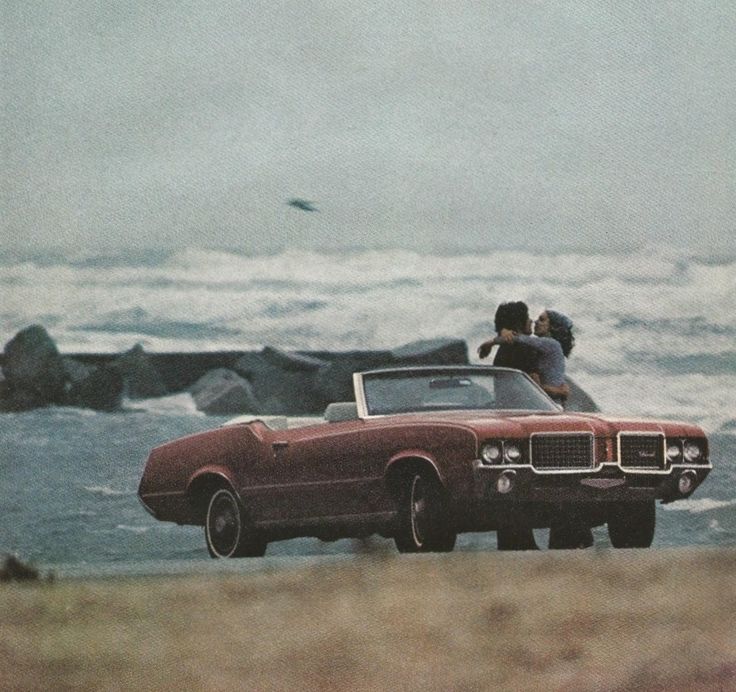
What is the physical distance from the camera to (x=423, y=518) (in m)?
9.73

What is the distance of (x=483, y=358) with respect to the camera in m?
10.7

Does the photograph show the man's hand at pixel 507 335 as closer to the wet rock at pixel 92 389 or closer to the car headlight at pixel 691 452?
the car headlight at pixel 691 452

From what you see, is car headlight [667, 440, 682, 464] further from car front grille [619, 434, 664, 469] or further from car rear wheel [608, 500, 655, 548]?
car rear wheel [608, 500, 655, 548]

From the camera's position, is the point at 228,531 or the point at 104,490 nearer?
the point at 228,531

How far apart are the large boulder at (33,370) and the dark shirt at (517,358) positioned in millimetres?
2925

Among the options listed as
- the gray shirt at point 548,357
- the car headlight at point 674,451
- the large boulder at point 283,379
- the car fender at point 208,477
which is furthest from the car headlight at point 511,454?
the car fender at point 208,477

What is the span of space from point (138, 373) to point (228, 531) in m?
1.36

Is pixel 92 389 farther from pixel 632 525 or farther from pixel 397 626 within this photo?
pixel 632 525

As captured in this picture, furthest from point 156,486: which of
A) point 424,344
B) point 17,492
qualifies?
point 424,344

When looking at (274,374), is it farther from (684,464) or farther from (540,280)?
(684,464)

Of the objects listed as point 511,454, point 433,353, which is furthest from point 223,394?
point 511,454

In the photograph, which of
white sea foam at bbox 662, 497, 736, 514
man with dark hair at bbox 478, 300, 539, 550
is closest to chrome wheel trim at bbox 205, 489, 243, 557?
man with dark hair at bbox 478, 300, 539, 550

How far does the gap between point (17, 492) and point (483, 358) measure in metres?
3.20

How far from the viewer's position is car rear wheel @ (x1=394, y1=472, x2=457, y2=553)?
966 cm
